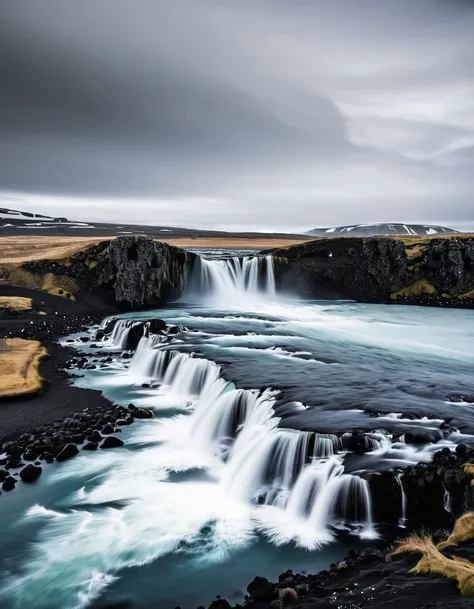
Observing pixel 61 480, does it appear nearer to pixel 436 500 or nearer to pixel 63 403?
pixel 63 403

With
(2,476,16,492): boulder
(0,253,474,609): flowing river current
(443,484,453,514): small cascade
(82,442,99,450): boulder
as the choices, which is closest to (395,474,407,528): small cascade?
(0,253,474,609): flowing river current

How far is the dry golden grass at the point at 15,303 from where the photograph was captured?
4465cm

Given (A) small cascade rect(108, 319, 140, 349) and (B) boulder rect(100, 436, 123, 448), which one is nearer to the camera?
(B) boulder rect(100, 436, 123, 448)

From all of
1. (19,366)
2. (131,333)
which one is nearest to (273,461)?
(19,366)

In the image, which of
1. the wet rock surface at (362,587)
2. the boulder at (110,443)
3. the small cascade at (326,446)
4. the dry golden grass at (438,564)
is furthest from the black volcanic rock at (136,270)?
the dry golden grass at (438,564)

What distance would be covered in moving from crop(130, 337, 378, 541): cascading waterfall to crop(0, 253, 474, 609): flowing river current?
0.16ft

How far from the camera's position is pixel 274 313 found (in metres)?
50.9

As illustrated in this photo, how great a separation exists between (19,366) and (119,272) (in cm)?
2563

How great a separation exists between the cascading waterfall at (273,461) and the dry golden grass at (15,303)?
29.0 m

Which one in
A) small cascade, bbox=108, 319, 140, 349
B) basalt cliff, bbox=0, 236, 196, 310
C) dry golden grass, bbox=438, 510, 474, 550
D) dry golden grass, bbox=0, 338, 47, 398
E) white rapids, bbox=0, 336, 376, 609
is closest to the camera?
dry golden grass, bbox=438, 510, 474, 550

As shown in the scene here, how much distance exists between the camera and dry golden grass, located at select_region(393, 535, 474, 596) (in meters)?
8.21

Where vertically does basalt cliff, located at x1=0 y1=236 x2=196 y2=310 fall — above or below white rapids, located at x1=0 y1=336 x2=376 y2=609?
above

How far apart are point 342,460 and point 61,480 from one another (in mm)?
9985

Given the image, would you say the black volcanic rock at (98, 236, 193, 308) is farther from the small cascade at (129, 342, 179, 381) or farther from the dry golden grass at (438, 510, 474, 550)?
the dry golden grass at (438, 510, 474, 550)
